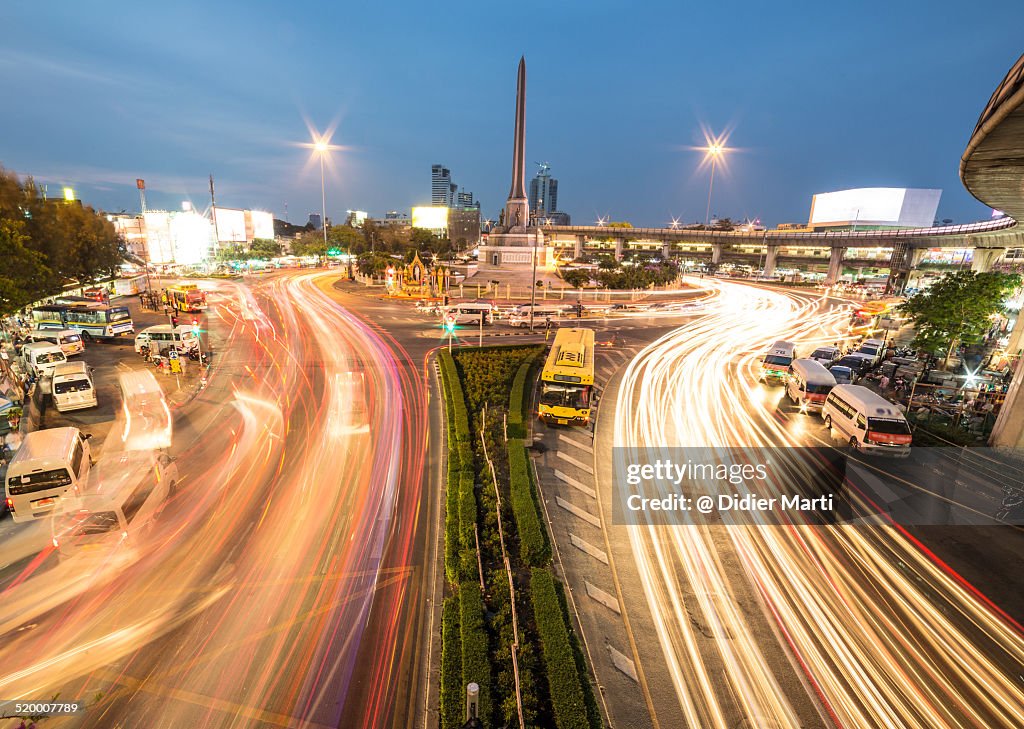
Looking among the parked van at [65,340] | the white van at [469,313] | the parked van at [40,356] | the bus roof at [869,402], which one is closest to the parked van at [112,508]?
the parked van at [40,356]

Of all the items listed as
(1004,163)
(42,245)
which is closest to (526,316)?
(1004,163)

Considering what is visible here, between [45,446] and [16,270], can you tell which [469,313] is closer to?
[16,270]

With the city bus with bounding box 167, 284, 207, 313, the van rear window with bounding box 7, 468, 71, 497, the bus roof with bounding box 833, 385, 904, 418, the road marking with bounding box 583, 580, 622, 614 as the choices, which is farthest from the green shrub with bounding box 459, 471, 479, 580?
the city bus with bounding box 167, 284, 207, 313

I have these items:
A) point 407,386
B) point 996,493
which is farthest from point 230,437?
point 996,493

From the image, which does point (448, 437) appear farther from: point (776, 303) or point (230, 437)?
point (776, 303)

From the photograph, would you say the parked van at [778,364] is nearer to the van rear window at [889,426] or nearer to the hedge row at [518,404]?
the van rear window at [889,426]
